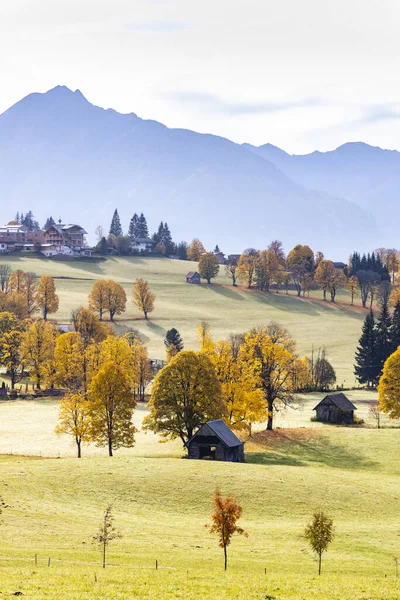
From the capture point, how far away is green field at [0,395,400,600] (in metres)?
35.1

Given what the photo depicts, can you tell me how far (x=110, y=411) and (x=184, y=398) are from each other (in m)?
7.15

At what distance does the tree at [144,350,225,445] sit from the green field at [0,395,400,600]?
11.1 ft

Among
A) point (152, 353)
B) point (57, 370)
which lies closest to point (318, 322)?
point (152, 353)

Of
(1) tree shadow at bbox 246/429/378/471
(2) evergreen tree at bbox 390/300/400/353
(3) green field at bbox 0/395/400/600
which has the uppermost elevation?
(2) evergreen tree at bbox 390/300/400/353

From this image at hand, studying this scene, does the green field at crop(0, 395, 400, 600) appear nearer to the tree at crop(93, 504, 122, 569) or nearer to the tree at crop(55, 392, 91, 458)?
the tree at crop(93, 504, 122, 569)

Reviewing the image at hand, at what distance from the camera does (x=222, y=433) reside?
72.3m

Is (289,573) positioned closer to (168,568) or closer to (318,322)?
(168,568)

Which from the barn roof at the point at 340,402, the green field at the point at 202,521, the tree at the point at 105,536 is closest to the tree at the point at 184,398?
the green field at the point at 202,521

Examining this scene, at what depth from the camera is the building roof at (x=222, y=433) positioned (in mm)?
71312

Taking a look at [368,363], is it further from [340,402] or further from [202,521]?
[202,521]

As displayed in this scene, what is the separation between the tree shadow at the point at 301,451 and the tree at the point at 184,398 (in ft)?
19.5

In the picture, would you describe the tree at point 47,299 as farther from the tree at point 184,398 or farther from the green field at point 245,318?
the tree at point 184,398

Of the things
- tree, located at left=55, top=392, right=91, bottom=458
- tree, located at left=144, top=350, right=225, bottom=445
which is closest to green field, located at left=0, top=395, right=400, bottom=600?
tree, located at left=55, top=392, right=91, bottom=458

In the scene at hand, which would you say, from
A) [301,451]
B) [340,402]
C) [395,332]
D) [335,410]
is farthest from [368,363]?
[301,451]
